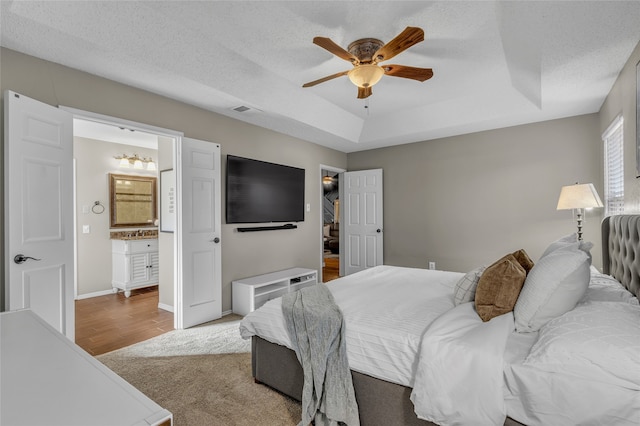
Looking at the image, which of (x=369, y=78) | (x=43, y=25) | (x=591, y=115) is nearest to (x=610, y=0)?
(x=369, y=78)

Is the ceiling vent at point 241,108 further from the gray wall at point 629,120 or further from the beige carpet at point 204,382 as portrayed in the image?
the gray wall at point 629,120

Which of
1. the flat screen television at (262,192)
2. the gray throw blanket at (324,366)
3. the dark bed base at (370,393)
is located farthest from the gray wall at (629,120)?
the flat screen television at (262,192)

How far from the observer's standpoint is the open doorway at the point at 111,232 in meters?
4.09

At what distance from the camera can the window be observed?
296cm

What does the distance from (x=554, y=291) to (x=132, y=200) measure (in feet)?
19.1

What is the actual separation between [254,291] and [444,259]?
291cm

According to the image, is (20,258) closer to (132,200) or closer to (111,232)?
(111,232)

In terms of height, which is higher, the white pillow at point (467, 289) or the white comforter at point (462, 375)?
the white pillow at point (467, 289)

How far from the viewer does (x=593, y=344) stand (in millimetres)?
1233

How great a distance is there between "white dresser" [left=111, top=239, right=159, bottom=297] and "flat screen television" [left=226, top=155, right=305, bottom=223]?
2.05 m

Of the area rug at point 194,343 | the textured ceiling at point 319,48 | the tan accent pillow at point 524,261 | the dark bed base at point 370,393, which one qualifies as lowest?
the area rug at point 194,343

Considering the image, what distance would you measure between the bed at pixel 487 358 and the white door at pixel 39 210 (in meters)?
1.51

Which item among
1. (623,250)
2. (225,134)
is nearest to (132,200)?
(225,134)

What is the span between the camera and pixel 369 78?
2.64 m
